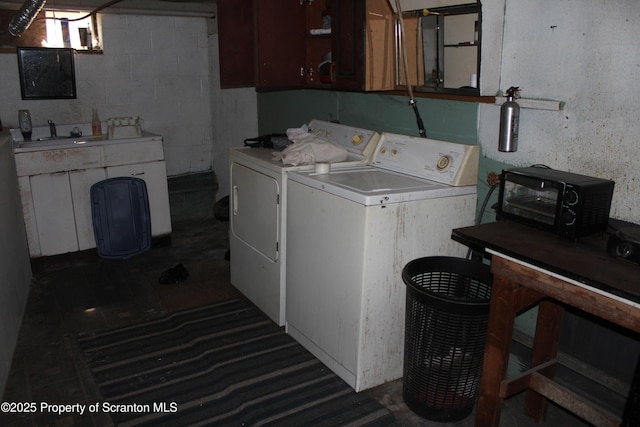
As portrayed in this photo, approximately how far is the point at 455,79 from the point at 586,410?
68.3 inches

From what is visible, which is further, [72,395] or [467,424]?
[72,395]

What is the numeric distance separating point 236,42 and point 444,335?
2.27 metres

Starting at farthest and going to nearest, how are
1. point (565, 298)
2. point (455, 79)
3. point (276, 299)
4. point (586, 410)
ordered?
1. point (276, 299)
2. point (455, 79)
3. point (586, 410)
4. point (565, 298)

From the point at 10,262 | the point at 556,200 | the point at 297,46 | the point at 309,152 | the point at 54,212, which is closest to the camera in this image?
the point at 556,200

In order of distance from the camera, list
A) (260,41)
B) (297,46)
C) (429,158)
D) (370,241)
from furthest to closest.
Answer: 1. (297,46)
2. (260,41)
3. (429,158)
4. (370,241)

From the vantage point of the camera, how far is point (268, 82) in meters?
3.39

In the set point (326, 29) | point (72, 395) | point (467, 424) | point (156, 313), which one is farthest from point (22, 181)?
point (467, 424)

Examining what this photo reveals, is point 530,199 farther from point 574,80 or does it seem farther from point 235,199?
point 235,199

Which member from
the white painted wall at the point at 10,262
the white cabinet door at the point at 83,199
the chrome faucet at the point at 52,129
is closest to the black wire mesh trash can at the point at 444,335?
the white painted wall at the point at 10,262

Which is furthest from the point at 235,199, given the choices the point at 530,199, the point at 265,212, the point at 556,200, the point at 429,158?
the point at 556,200

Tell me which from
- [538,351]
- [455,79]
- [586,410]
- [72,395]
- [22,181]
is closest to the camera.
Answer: [586,410]

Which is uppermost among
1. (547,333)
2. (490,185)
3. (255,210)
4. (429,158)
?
(429,158)

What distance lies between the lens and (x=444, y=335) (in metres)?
2.19

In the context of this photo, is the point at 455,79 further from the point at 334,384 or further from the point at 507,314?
the point at 334,384
